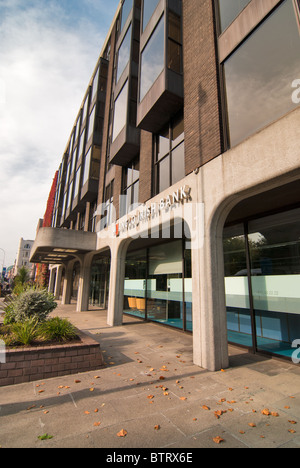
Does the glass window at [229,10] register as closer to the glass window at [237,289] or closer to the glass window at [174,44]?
the glass window at [174,44]

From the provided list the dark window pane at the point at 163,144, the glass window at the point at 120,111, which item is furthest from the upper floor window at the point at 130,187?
the dark window pane at the point at 163,144

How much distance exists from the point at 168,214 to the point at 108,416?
5.83 m

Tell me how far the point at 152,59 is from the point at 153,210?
6626 millimetres

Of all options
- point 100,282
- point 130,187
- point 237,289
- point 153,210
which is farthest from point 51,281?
point 237,289

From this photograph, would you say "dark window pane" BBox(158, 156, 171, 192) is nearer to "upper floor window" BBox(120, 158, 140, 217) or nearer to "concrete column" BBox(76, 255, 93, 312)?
"upper floor window" BBox(120, 158, 140, 217)

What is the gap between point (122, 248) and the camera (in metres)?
12.3

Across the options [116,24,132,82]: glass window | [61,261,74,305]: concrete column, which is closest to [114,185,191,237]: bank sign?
[116,24,132,82]: glass window

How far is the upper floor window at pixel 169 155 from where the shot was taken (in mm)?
8875

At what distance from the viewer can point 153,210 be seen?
359 inches

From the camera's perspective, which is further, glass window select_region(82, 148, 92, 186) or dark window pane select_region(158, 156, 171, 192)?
glass window select_region(82, 148, 92, 186)

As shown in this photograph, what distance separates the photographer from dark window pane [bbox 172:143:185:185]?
8.63m

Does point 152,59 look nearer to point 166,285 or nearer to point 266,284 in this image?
point 266,284

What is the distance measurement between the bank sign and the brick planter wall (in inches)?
188
